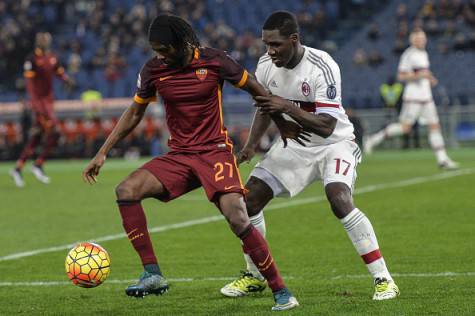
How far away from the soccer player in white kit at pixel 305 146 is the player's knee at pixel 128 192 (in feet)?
3.15

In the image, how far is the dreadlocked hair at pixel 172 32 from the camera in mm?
6680

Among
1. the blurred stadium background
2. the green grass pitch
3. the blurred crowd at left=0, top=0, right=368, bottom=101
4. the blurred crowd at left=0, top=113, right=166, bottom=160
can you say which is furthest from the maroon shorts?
the blurred crowd at left=0, top=0, right=368, bottom=101

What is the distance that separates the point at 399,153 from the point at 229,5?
583 inches

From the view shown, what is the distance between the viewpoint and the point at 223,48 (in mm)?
36188

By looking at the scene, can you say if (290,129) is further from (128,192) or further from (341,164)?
(128,192)

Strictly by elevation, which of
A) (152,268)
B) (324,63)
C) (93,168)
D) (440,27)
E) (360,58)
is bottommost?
(360,58)

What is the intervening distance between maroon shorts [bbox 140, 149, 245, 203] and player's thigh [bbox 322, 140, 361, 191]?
2.44 ft

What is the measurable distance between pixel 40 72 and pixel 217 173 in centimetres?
1374

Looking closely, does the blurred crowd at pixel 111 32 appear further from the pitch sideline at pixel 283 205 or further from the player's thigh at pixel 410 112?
the pitch sideline at pixel 283 205

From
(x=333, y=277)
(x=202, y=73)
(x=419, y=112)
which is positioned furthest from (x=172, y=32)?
(x=419, y=112)

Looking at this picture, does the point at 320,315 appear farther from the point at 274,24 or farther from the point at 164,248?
the point at 164,248

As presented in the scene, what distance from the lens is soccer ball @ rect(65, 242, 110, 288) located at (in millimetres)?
6984

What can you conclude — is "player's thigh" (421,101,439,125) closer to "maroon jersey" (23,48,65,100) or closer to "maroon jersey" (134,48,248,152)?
"maroon jersey" (23,48,65,100)

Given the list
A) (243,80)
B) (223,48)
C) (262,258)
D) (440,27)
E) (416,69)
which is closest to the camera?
(262,258)
